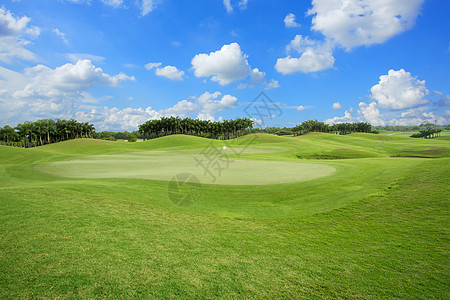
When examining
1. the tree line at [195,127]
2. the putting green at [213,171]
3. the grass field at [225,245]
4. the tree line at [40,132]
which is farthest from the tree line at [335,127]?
the grass field at [225,245]

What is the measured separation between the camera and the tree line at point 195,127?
133 metres

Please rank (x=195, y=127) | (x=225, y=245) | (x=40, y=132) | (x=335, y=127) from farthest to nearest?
(x=335, y=127), (x=195, y=127), (x=40, y=132), (x=225, y=245)

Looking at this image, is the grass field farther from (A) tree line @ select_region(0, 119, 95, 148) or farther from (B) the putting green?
(A) tree line @ select_region(0, 119, 95, 148)

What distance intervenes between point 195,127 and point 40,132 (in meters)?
75.5

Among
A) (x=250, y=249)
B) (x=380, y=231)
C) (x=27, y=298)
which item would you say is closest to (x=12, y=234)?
(x=27, y=298)

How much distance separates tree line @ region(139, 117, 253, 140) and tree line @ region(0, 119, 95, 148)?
3380 centimetres

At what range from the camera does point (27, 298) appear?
4062 millimetres

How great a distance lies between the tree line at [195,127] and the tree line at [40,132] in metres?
33.8

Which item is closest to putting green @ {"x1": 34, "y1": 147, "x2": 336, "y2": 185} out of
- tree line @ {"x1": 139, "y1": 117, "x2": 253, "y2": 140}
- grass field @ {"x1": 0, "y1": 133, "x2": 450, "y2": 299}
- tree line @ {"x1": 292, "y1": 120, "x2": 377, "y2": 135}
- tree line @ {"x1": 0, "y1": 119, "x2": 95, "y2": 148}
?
grass field @ {"x1": 0, "y1": 133, "x2": 450, "y2": 299}

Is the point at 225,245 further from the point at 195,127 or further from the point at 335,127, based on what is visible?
the point at 335,127

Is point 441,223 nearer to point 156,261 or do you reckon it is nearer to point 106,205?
point 156,261

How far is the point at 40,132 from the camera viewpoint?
100m

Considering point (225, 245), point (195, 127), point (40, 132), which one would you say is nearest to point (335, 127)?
point (195, 127)

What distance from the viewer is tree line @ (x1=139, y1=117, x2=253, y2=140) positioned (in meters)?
133
